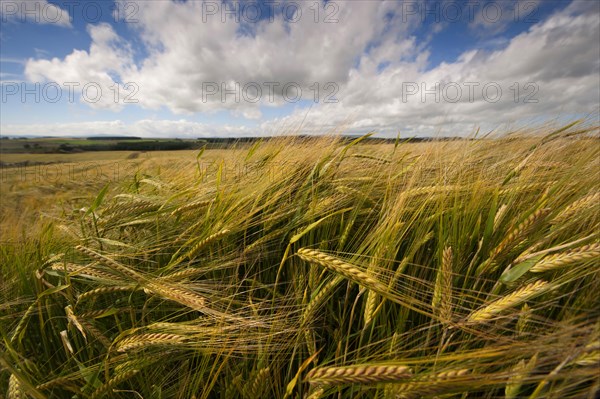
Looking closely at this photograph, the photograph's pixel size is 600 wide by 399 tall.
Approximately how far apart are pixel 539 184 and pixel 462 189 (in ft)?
1.05

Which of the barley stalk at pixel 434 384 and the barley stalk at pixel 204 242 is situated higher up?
the barley stalk at pixel 204 242

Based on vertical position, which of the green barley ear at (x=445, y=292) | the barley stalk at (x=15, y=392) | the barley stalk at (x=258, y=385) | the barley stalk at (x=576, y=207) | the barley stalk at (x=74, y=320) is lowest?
the barley stalk at (x=15, y=392)

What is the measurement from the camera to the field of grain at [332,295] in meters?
0.66

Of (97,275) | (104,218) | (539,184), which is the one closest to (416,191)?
(539,184)

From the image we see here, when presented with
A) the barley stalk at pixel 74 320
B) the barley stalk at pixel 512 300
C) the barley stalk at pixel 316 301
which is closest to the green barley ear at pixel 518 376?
the barley stalk at pixel 512 300

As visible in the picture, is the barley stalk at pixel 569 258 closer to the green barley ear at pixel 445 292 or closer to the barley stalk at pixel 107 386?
the green barley ear at pixel 445 292

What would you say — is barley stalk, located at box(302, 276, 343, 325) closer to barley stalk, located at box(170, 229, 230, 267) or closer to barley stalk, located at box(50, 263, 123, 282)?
barley stalk, located at box(170, 229, 230, 267)

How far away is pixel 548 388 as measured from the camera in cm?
61

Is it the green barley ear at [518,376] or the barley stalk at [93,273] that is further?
the barley stalk at [93,273]

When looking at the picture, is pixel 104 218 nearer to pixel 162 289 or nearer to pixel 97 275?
pixel 97 275

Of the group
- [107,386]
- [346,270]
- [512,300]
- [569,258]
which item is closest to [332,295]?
[346,270]

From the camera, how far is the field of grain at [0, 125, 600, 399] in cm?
66

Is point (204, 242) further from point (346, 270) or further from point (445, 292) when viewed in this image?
point (445, 292)

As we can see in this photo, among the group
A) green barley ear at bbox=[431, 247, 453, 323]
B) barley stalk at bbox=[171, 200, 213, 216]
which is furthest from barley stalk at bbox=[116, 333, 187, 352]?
green barley ear at bbox=[431, 247, 453, 323]
